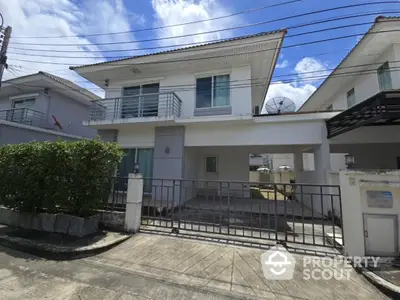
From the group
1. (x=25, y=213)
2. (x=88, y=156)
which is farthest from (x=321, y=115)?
(x=25, y=213)

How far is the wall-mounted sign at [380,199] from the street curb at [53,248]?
5.53 m

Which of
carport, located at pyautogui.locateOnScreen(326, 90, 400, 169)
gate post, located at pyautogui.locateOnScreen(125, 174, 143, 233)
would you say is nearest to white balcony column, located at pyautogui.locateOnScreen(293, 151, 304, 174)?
carport, located at pyautogui.locateOnScreen(326, 90, 400, 169)

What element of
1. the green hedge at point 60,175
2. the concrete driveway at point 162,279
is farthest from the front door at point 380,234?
the green hedge at point 60,175

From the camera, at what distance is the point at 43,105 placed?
12.3 metres

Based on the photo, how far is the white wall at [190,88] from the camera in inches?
336

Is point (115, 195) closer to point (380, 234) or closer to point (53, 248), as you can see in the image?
point (53, 248)

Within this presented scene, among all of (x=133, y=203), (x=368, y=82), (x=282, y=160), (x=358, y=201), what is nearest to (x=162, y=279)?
(x=133, y=203)

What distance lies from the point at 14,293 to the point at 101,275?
3.69 ft

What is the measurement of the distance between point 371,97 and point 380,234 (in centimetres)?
364

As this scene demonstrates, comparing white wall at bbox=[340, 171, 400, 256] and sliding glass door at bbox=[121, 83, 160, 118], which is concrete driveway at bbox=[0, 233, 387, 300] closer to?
white wall at bbox=[340, 171, 400, 256]

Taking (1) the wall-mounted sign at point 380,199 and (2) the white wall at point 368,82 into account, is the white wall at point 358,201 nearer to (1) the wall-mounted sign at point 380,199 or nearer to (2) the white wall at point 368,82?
(1) the wall-mounted sign at point 380,199

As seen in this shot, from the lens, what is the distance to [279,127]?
8172mm

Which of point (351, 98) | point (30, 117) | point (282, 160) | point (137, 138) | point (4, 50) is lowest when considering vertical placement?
point (137, 138)

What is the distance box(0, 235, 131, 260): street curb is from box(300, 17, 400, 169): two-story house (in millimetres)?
7737
